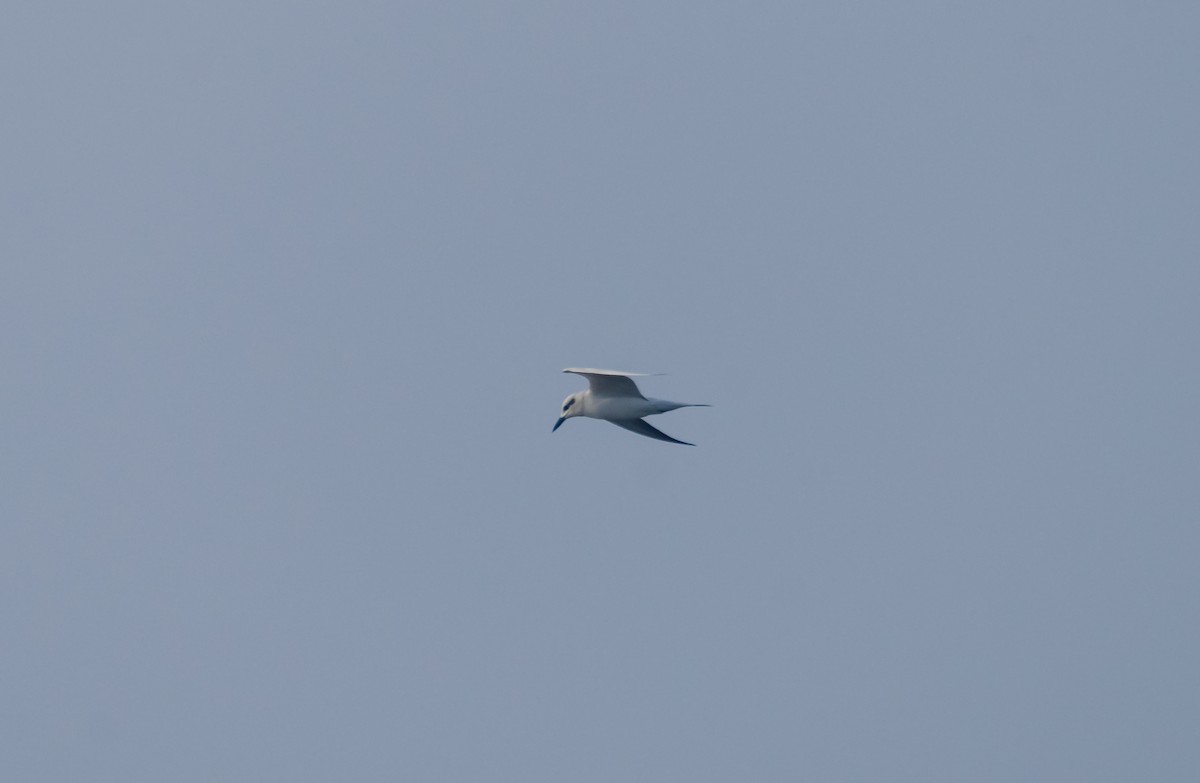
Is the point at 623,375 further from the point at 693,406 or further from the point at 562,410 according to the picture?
the point at 562,410

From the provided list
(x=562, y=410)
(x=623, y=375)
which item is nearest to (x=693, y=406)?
(x=623, y=375)

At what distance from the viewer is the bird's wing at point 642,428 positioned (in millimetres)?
39688

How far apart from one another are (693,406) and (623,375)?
170cm

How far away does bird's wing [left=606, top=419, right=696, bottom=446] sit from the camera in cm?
3969

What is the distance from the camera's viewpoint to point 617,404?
38812 mm

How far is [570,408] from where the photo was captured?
40750 mm

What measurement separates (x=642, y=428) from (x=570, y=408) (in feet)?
5.60

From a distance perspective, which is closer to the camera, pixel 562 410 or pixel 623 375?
pixel 623 375

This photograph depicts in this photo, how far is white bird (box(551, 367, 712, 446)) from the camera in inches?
1495

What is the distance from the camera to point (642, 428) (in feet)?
131

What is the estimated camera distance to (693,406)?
36.9 m

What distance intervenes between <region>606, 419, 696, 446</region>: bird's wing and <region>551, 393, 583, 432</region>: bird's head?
0.95 metres

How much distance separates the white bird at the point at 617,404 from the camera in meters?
38.0

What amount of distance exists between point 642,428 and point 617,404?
1419mm
